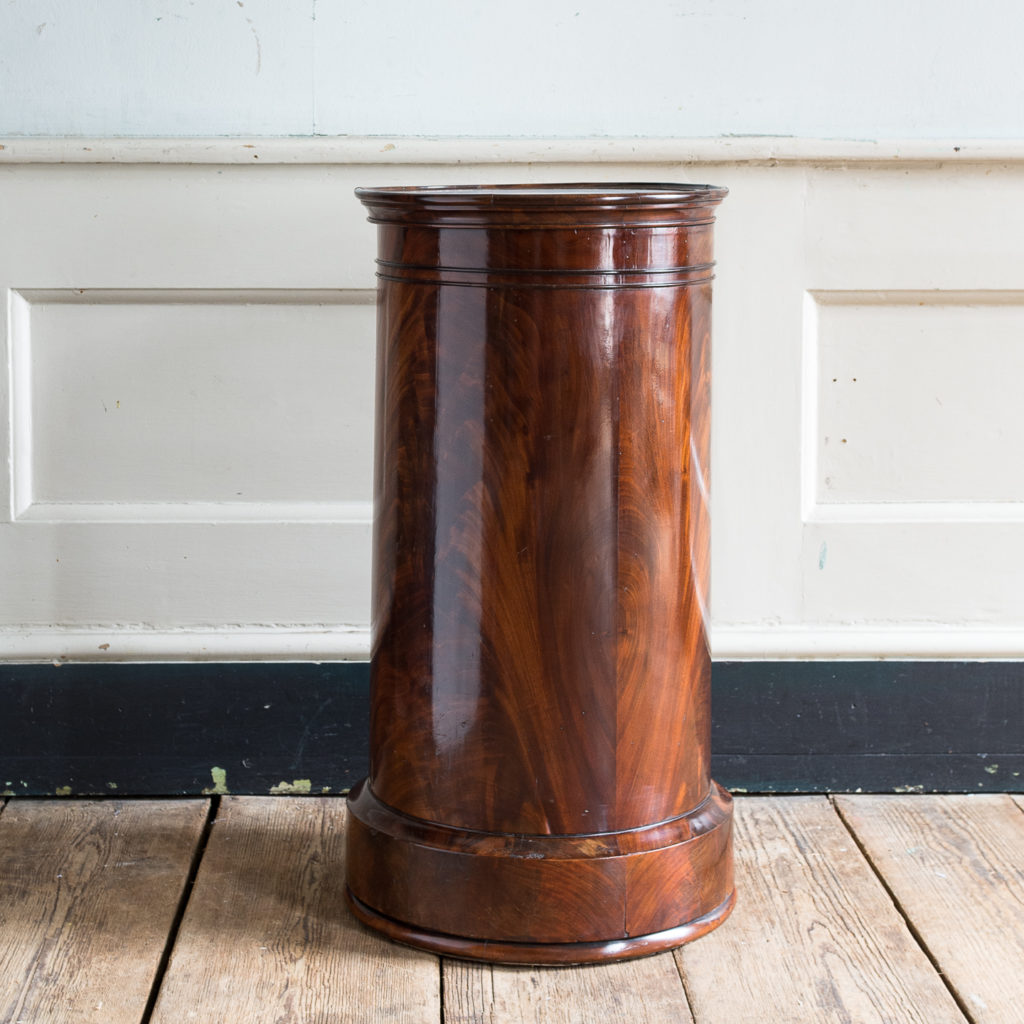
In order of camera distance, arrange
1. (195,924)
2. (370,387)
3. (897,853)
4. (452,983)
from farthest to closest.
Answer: (370,387) → (897,853) → (195,924) → (452,983)

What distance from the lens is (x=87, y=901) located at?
160 centimetres

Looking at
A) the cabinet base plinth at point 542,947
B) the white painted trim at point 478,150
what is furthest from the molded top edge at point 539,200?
the cabinet base plinth at point 542,947

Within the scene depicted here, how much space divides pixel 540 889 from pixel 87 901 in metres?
0.58

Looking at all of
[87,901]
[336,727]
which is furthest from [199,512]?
[87,901]

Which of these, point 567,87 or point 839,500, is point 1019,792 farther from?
point 567,87

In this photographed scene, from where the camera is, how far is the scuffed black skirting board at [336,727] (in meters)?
1.90

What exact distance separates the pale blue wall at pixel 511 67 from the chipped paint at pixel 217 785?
0.92m

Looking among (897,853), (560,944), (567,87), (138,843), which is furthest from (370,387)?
(897,853)

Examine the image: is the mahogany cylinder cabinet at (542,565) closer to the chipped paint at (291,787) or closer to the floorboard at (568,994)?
the floorboard at (568,994)

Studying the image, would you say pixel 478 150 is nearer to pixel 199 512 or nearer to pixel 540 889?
pixel 199 512

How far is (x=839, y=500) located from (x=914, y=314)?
292mm

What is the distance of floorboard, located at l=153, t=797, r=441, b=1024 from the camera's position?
137cm

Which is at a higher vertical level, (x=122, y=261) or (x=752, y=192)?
(x=752, y=192)

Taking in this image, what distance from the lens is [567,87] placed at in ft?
5.95
